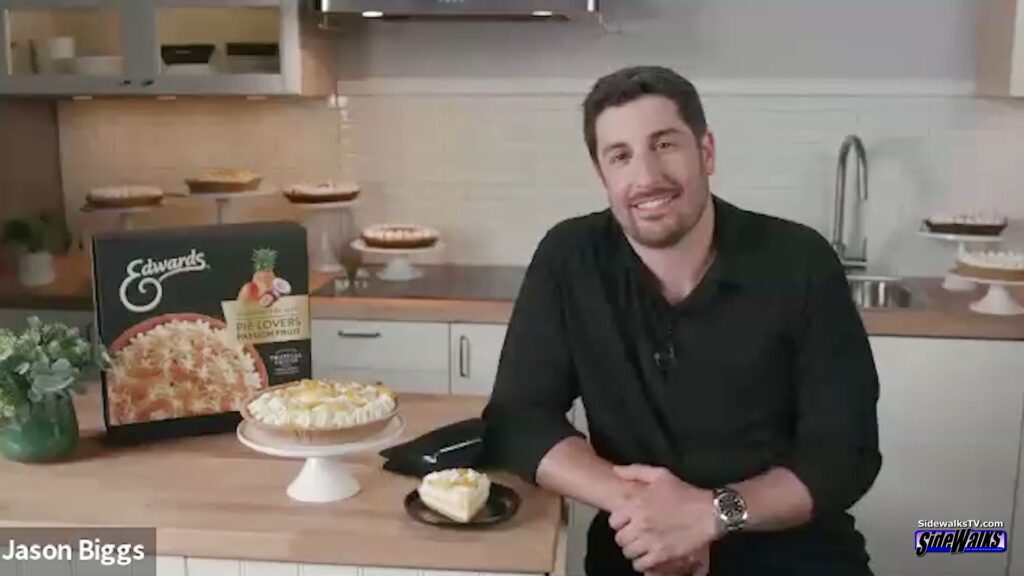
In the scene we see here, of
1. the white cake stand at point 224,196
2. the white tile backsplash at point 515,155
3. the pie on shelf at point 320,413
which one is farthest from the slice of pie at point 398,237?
the pie on shelf at point 320,413

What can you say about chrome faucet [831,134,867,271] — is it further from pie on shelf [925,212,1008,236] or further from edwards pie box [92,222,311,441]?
edwards pie box [92,222,311,441]

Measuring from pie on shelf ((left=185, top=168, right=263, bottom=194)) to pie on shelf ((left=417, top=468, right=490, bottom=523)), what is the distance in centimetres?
200

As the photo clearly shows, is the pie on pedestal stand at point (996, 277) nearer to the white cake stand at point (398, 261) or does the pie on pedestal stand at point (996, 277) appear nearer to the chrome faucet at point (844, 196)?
the chrome faucet at point (844, 196)

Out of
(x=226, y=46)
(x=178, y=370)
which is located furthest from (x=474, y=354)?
(x=178, y=370)

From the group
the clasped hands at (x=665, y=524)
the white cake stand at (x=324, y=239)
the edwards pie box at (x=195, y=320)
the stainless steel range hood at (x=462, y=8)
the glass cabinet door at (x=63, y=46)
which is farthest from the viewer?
the white cake stand at (x=324, y=239)

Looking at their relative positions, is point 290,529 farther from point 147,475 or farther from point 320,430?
point 147,475

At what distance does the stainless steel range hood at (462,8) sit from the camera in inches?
121

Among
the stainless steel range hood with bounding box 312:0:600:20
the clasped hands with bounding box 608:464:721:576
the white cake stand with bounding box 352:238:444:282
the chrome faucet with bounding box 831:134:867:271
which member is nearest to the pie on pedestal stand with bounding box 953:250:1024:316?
the chrome faucet with bounding box 831:134:867:271

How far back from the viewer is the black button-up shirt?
1822mm

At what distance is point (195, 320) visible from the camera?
182cm

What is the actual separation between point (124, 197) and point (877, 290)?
2244 mm

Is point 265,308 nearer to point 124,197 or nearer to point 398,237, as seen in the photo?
point 398,237

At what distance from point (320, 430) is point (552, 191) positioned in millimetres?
2097

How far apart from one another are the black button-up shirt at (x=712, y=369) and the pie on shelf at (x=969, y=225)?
1.48 m
